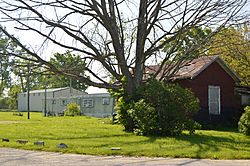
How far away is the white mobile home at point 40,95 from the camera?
2911 inches

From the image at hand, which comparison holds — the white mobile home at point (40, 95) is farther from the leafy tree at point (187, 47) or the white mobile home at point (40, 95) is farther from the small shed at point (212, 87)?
the leafy tree at point (187, 47)

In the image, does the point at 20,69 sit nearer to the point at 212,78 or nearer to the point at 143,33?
the point at 143,33

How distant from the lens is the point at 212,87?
102 ft

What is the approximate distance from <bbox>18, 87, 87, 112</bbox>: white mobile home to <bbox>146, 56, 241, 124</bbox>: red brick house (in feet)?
130

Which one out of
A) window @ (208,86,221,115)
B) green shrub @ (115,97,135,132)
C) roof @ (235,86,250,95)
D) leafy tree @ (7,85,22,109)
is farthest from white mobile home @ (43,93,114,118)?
leafy tree @ (7,85,22,109)

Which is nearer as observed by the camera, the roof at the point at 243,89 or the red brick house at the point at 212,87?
the red brick house at the point at 212,87

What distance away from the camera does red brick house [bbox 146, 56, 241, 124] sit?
29.6 meters

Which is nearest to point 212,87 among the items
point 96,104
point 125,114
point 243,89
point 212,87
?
point 212,87

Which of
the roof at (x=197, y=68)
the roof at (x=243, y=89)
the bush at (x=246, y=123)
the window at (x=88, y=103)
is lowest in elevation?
the bush at (x=246, y=123)

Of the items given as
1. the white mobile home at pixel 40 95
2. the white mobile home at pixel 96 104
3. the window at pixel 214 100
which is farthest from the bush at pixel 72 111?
the window at pixel 214 100

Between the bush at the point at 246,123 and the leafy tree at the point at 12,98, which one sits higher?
the leafy tree at the point at 12,98

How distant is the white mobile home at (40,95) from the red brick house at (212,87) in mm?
39695

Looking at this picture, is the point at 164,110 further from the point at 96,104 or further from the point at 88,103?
the point at 88,103

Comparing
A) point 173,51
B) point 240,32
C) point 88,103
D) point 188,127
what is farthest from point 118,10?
point 88,103
